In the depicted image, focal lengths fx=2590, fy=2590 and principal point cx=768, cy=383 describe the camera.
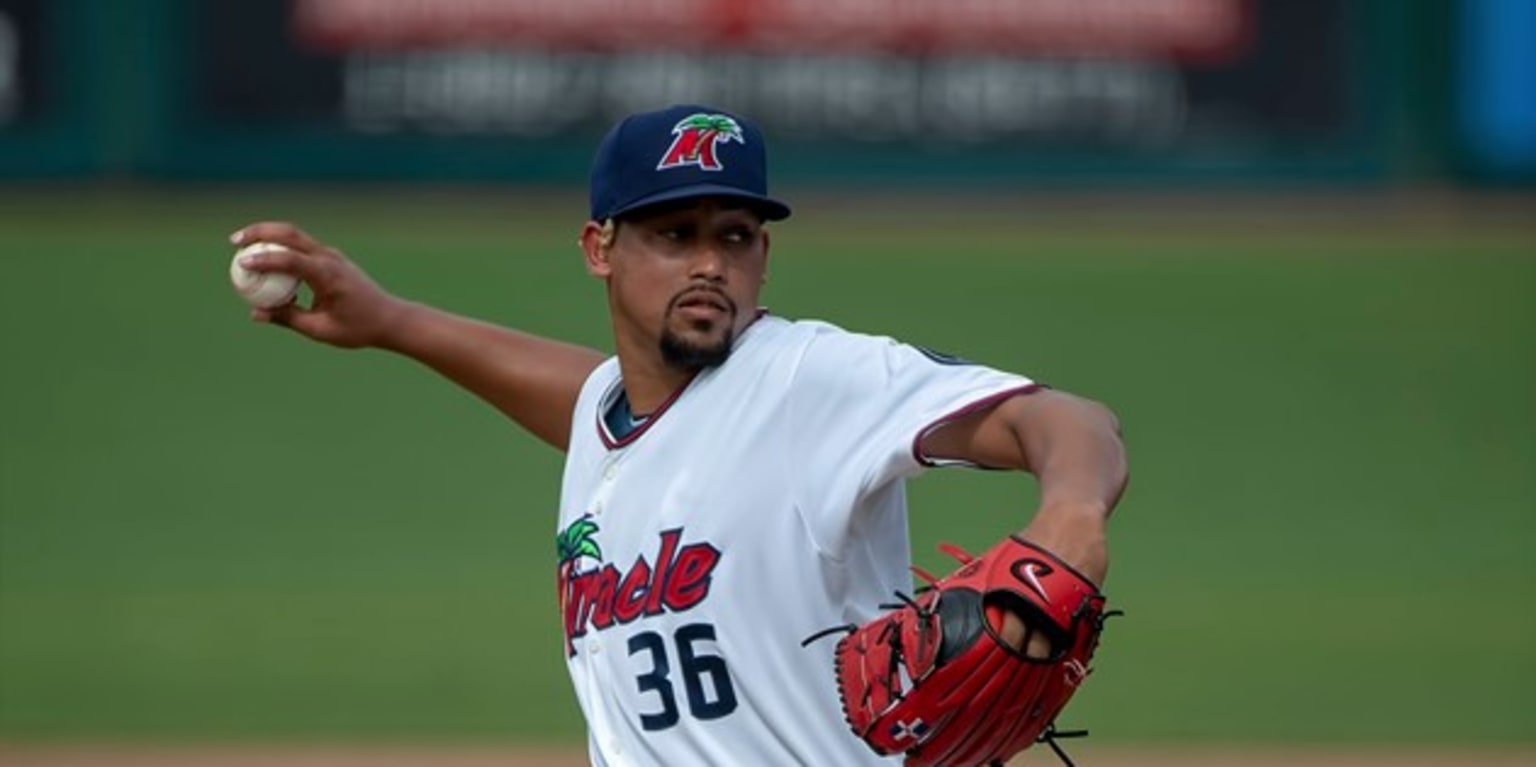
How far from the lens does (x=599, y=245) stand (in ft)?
11.7

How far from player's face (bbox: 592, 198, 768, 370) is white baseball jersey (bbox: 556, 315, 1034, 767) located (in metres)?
0.06

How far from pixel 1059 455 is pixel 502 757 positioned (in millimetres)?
4754

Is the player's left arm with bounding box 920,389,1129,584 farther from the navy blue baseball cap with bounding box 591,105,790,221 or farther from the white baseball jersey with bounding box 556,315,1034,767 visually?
the navy blue baseball cap with bounding box 591,105,790,221

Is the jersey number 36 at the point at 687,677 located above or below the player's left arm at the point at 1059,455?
below

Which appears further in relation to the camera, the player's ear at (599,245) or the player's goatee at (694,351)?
the player's ear at (599,245)

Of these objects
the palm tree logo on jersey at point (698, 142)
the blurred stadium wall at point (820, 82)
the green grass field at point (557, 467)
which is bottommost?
the green grass field at point (557, 467)

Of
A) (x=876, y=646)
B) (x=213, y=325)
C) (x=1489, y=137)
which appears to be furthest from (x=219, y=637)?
(x=876, y=646)

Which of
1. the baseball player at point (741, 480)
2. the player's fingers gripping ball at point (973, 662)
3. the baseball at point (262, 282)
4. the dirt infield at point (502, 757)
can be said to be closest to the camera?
the player's fingers gripping ball at point (973, 662)

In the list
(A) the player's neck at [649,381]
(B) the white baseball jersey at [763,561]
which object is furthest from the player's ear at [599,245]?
(B) the white baseball jersey at [763,561]

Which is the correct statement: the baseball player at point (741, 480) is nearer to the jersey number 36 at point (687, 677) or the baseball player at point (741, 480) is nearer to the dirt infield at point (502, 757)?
the jersey number 36 at point (687, 677)

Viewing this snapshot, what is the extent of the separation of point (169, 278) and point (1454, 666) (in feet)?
18.9

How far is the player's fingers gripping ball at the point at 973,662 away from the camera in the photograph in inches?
108

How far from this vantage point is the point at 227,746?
7.63 metres

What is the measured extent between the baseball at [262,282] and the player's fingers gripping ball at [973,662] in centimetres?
142
